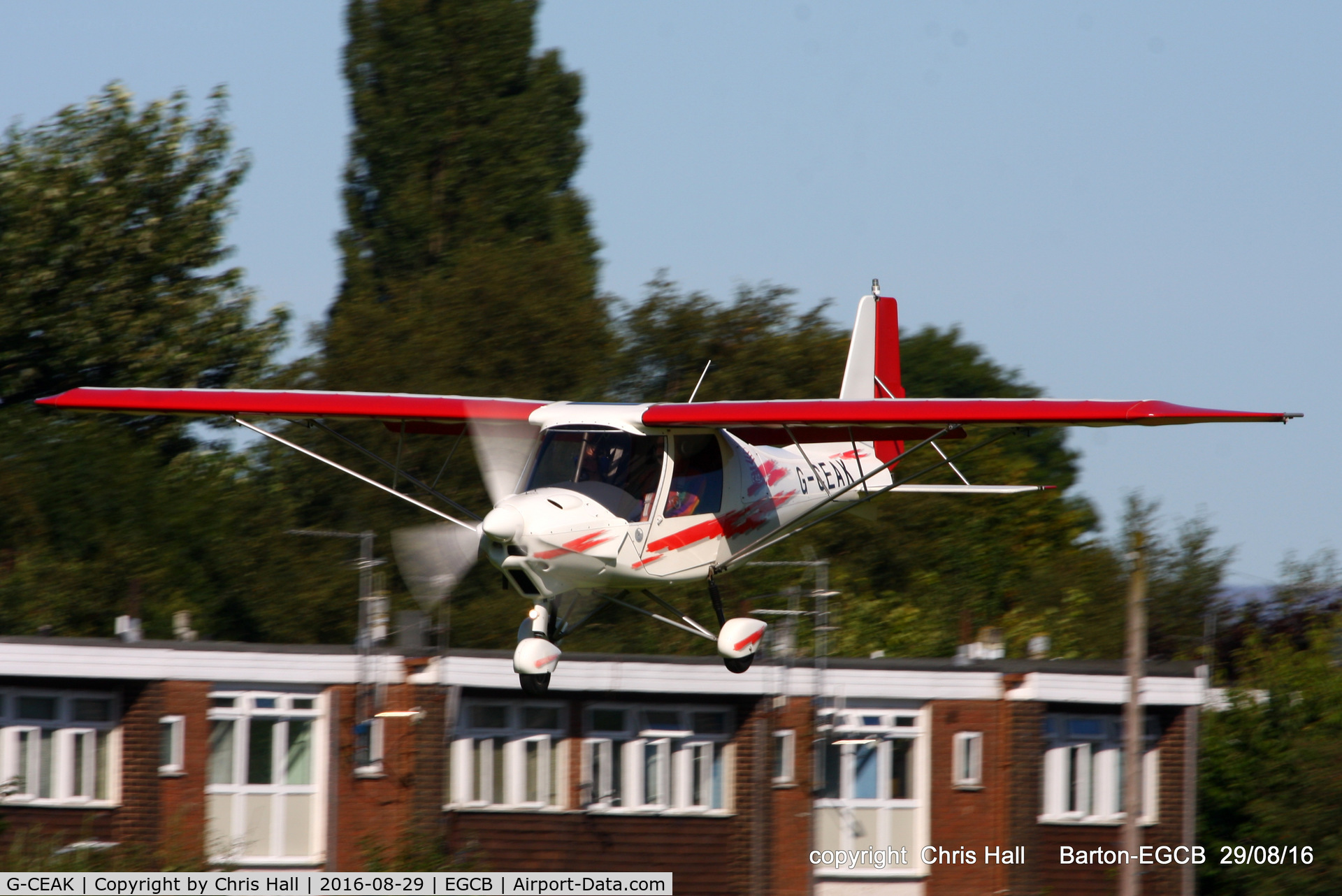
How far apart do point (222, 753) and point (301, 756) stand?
1206 mm

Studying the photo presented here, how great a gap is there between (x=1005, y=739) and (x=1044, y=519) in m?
23.2

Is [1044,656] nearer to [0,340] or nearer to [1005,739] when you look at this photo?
[1005,739]

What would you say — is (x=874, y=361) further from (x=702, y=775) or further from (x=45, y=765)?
(x=45, y=765)

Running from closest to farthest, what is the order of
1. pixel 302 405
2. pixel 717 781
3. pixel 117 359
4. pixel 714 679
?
pixel 302 405
pixel 714 679
pixel 717 781
pixel 117 359

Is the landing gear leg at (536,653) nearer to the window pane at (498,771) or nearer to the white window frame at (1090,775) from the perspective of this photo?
the window pane at (498,771)

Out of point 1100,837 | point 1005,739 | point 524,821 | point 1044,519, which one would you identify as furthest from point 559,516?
point 1044,519

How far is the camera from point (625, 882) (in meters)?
27.9

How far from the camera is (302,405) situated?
50.7ft

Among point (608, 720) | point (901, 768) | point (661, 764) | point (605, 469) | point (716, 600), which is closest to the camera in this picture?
point (605, 469)

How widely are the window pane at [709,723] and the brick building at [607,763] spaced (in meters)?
0.05

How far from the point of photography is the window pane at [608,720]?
2839cm

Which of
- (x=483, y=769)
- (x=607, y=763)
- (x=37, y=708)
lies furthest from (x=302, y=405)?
(x=607, y=763)

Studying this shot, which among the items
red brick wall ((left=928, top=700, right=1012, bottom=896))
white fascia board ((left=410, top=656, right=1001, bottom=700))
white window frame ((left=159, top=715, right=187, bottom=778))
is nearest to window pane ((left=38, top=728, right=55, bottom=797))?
white window frame ((left=159, top=715, right=187, bottom=778))

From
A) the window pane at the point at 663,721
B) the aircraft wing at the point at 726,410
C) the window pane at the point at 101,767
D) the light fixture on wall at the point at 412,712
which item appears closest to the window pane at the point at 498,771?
the light fixture on wall at the point at 412,712
